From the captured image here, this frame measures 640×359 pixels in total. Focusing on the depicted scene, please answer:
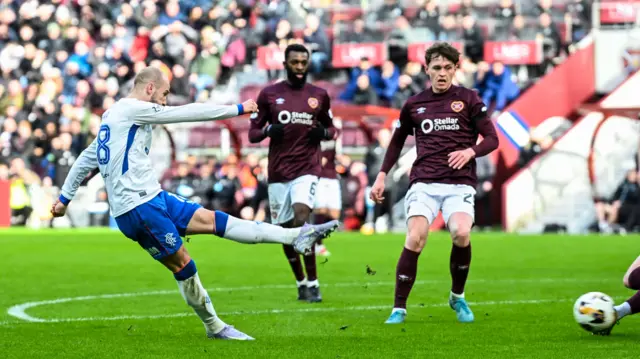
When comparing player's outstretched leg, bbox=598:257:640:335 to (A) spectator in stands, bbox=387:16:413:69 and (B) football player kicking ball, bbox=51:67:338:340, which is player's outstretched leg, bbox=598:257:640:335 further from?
(A) spectator in stands, bbox=387:16:413:69

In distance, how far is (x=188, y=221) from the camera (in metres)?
8.48

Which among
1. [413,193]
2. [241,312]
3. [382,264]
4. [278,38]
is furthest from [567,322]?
[278,38]

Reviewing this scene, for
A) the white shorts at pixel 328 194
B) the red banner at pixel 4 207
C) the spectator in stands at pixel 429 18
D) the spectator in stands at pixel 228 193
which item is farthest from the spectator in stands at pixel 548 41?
the red banner at pixel 4 207

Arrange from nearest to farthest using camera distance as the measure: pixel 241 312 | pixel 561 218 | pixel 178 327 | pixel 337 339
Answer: pixel 337 339 → pixel 178 327 → pixel 241 312 → pixel 561 218

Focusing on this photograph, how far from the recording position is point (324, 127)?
12.0 metres

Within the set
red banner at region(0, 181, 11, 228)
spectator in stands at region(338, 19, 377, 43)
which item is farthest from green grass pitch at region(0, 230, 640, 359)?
spectator in stands at region(338, 19, 377, 43)

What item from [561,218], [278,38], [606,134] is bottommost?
[561,218]

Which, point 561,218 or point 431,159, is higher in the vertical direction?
point 431,159

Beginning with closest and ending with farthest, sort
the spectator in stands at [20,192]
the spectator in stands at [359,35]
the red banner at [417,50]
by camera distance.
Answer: the red banner at [417,50] < the spectator in stands at [20,192] < the spectator in stands at [359,35]

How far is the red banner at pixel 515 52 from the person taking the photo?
29.1 m

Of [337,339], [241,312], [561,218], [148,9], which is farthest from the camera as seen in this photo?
[148,9]

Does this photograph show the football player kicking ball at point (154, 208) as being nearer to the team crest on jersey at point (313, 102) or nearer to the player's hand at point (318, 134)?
the player's hand at point (318, 134)

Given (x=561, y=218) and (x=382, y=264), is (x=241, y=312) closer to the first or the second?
(x=382, y=264)

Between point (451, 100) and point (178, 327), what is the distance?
9.13ft
